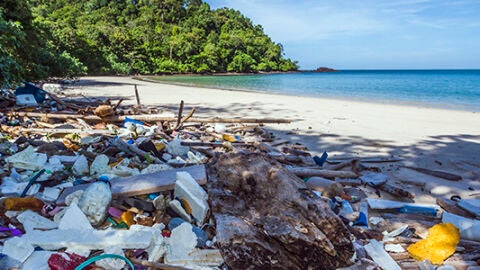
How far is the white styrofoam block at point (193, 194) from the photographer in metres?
2.80

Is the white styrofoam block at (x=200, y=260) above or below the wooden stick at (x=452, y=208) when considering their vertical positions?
above

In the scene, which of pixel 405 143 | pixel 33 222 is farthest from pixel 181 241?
pixel 405 143

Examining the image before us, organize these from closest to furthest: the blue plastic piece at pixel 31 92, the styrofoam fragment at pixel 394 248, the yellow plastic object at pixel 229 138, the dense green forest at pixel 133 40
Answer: the styrofoam fragment at pixel 394 248 → the yellow plastic object at pixel 229 138 → the blue plastic piece at pixel 31 92 → the dense green forest at pixel 133 40

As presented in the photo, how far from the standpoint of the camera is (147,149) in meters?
4.67

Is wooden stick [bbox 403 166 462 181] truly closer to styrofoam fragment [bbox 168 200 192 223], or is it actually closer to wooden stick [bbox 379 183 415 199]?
wooden stick [bbox 379 183 415 199]

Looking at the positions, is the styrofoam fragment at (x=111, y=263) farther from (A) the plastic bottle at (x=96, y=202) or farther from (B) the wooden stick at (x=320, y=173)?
(B) the wooden stick at (x=320, y=173)

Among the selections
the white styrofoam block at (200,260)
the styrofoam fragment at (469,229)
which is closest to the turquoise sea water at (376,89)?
the styrofoam fragment at (469,229)

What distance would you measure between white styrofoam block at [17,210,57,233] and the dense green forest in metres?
5.58

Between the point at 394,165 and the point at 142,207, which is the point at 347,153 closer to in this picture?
the point at 394,165

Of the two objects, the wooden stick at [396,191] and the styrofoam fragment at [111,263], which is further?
the wooden stick at [396,191]

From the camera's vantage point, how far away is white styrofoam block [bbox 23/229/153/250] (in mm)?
2295

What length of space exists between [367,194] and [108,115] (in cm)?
531

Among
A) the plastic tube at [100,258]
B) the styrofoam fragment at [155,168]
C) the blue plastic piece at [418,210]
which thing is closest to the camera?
the plastic tube at [100,258]

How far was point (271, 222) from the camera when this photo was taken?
8.36 feet
